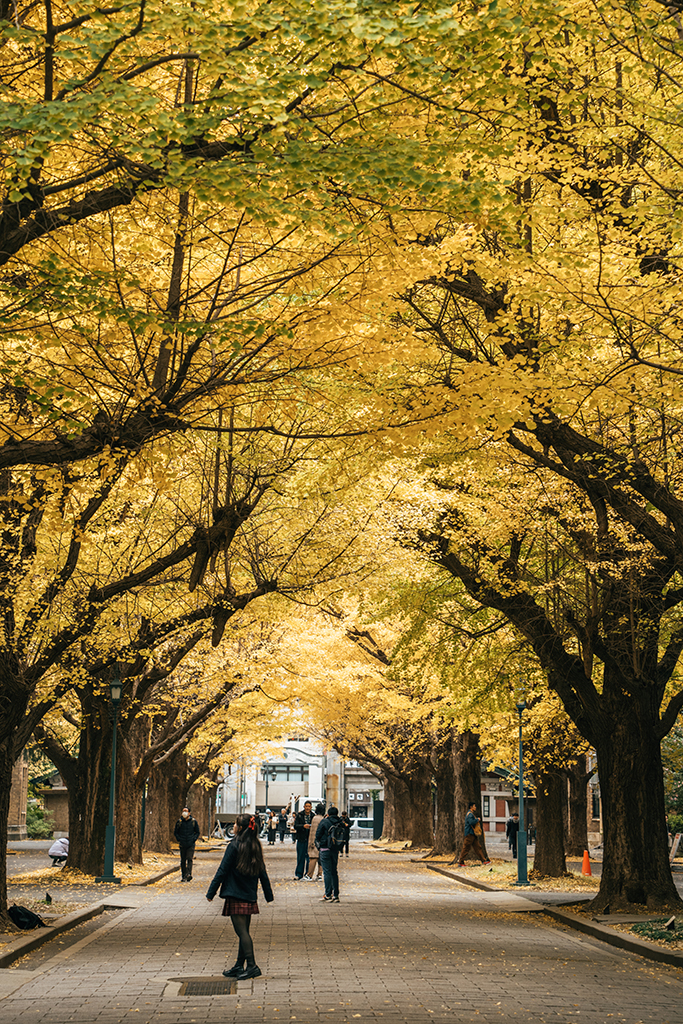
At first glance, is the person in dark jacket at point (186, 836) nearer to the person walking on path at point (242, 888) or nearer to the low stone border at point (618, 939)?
the low stone border at point (618, 939)

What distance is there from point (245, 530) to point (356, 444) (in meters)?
5.83

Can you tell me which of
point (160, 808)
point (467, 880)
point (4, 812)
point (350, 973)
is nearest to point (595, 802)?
point (160, 808)

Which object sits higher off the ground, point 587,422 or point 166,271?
point 166,271

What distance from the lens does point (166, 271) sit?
1162 centimetres

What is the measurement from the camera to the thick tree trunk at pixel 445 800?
38625 mm

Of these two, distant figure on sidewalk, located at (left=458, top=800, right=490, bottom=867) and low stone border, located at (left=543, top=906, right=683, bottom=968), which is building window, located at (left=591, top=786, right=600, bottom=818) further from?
low stone border, located at (left=543, top=906, right=683, bottom=968)

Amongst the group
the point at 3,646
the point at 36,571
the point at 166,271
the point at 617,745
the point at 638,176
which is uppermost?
the point at 638,176

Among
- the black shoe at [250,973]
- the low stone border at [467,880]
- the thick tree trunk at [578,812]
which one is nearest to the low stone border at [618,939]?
the black shoe at [250,973]

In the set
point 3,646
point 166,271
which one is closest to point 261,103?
point 166,271

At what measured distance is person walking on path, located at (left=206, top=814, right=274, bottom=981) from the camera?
36.5 ft

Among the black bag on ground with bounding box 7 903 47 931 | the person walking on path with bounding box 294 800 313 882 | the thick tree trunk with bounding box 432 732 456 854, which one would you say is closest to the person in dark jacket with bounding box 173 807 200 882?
the person walking on path with bounding box 294 800 313 882

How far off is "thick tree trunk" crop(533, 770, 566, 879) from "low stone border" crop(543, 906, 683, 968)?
25.5 feet

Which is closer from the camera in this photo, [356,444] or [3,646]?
[356,444]

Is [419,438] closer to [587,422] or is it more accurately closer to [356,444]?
[356,444]
